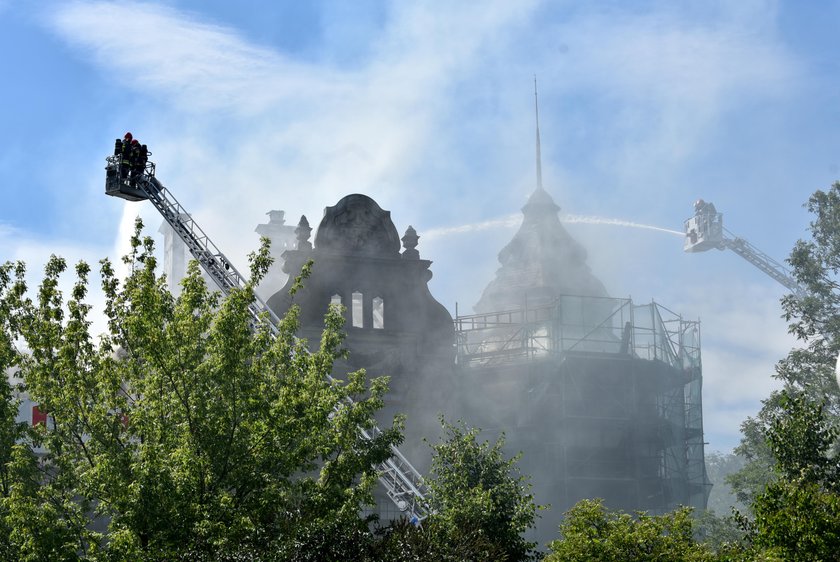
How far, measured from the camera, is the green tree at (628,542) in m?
25.3

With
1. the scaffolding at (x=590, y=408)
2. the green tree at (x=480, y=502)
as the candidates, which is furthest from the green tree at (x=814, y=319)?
the green tree at (x=480, y=502)

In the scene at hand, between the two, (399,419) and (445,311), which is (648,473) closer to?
(445,311)

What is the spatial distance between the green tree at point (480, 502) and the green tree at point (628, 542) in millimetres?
1728

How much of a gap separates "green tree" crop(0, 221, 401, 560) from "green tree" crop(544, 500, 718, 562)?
4776 mm

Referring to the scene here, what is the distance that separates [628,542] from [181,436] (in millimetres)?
9529

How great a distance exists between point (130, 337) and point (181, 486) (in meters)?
3.51

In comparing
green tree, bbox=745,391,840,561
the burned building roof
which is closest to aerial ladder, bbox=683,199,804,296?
the burned building roof

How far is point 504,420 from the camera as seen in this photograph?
61.4m

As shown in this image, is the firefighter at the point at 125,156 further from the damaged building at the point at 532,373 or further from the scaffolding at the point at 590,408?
the scaffolding at the point at 590,408

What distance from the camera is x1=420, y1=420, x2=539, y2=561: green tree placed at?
27375mm

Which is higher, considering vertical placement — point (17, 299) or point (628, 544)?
point (17, 299)

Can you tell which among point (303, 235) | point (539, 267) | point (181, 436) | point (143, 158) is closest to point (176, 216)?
point (143, 158)

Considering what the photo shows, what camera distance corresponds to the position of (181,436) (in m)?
21.9

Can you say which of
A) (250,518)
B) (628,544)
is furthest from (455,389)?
(250,518)
